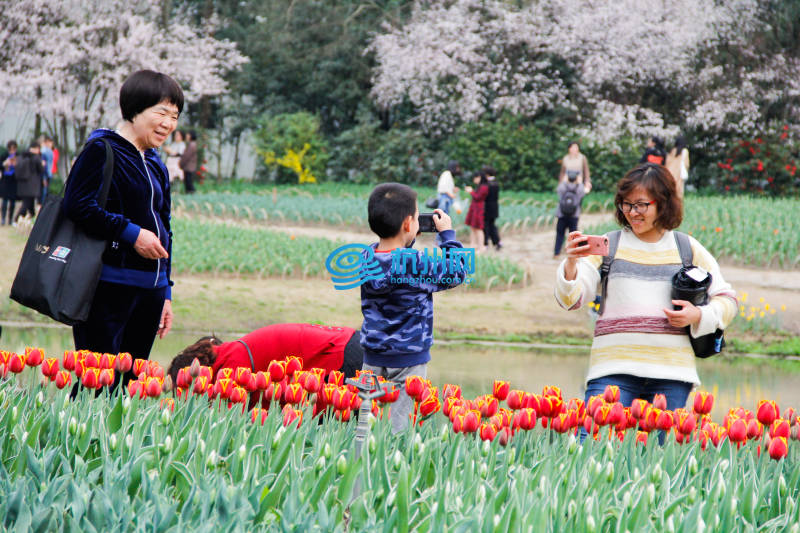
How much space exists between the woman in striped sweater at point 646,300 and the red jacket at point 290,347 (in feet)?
4.45

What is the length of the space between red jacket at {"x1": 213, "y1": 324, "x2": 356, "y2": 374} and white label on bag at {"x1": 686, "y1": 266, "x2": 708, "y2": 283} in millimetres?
1778

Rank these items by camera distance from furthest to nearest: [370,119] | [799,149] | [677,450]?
1. [370,119]
2. [799,149]
3. [677,450]

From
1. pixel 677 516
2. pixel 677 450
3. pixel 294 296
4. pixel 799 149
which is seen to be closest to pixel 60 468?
pixel 677 516

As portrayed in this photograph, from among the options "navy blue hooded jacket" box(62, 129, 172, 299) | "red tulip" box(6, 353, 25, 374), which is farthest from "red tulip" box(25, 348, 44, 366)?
"navy blue hooded jacket" box(62, 129, 172, 299)

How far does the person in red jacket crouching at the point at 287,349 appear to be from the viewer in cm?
454

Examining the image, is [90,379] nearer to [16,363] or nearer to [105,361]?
[105,361]

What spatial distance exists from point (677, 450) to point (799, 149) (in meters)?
19.0

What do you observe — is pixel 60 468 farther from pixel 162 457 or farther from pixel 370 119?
pixel 370 119

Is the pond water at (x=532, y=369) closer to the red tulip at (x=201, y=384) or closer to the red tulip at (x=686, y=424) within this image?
the red tulip at (x=686, y=424)

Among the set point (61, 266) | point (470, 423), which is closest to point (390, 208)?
point (470, 423)

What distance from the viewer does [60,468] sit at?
2.73 meters

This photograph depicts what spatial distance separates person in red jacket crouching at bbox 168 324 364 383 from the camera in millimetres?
4539

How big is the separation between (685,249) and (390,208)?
3.96ft

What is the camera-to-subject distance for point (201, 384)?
11.2ft
